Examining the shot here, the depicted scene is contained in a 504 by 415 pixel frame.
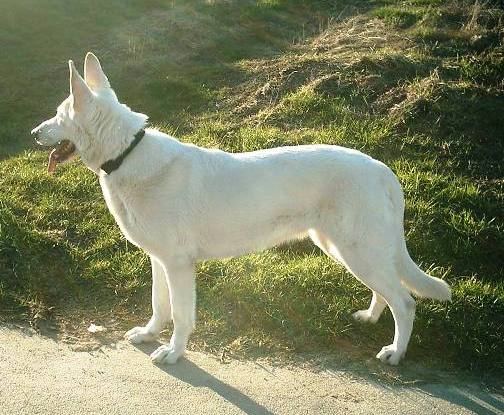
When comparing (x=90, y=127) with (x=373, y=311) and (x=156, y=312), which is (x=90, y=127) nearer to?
(x=156, y=312)

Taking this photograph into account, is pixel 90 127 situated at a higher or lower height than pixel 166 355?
higher

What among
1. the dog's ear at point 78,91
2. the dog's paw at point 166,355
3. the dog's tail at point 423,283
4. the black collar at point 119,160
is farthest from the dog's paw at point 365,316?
the dog's ear at point 78,91

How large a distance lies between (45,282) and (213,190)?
5.95 ft

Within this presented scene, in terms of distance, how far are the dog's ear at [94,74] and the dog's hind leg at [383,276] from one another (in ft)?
5.77

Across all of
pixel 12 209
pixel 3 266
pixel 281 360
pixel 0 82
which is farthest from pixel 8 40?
pixel 281 360

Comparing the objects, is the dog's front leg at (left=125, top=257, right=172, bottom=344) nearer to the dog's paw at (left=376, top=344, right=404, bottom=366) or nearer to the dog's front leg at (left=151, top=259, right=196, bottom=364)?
the dog's front leg at (left=151, top=259, right=196, bottom=364)

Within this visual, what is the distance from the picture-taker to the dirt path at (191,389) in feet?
12.1

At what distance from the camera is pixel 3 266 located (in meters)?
5.11

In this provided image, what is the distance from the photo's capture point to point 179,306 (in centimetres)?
406

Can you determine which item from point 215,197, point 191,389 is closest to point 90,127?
point 215,197

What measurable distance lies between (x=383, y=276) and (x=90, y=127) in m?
2.10

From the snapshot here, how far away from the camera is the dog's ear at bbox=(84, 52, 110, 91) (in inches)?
164

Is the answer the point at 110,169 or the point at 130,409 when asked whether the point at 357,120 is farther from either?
the point at 130,409

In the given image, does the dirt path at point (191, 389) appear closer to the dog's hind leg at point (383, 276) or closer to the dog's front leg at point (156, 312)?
the dog's front leg at point (156, 312)
